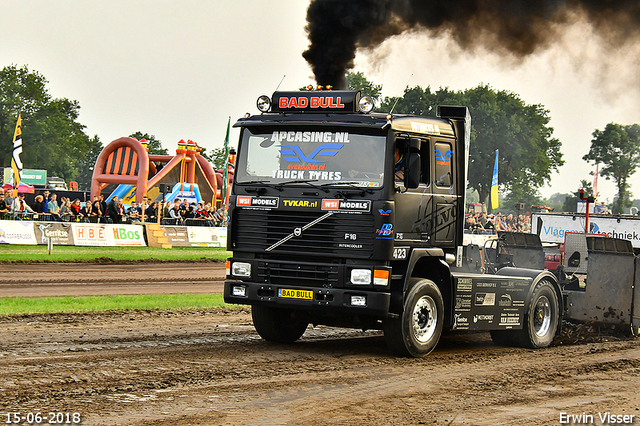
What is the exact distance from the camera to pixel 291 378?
8.14 m

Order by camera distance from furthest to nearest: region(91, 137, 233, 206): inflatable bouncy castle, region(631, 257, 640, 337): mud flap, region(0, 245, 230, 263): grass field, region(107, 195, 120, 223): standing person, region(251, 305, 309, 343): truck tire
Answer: region(91, 137, 233, 206): inflatable bouncy castle → region(107, 195, 120, 223): standing person → region(0, 245, 230, 263): grass field → region(631, 257, 640, 337): mud flap → region(251, 305, 309, 343): truck tire

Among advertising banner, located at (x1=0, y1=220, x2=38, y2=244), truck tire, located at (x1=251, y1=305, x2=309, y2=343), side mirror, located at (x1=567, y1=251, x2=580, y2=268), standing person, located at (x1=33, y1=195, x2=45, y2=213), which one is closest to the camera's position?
truck tire, located at (x1=251, y1=305, x2=309, y2=343)

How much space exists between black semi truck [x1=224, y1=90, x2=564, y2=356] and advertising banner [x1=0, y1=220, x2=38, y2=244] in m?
17.8

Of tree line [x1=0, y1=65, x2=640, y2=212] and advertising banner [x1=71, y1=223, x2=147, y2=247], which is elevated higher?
Result: tree line [x1=0, y1=65, x2=640, y2=212]

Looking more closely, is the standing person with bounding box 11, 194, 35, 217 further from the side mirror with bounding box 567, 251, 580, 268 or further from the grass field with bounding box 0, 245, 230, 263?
the side mirror with bounding box 567, 251, 580, 268

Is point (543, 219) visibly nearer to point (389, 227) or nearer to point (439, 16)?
point (439, 16)

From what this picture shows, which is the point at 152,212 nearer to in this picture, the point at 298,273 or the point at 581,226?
the point at 581,226

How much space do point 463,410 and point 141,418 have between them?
9.81ft

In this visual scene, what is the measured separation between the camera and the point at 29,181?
64812mm

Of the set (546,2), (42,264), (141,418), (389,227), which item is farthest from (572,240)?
(42,264)

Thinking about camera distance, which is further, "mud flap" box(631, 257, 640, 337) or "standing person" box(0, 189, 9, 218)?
"standing person" box(0, 189, 9, 218)

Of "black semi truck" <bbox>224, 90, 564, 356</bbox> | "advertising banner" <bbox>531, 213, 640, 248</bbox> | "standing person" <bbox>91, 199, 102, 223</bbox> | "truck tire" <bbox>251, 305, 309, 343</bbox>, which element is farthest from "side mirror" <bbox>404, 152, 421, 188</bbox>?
"standing person" <bbox>91, 199, 102, 223</bbox>

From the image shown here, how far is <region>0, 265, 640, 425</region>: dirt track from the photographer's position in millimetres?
6590

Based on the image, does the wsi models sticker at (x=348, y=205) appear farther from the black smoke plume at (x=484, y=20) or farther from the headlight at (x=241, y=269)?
the black smoke plume at (x=484, y=20)
